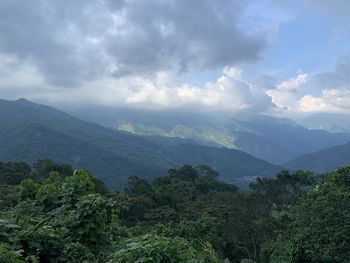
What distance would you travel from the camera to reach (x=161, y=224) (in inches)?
1056

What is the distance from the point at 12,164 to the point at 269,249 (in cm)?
4345

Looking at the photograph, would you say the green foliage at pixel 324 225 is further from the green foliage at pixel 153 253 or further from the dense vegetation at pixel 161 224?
the green foliage at pixel 153 253

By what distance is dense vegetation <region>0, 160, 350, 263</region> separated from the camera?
708cm

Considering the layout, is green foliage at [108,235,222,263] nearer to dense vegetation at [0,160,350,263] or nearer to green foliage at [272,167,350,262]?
dense vegetation at [0,160,350,263]

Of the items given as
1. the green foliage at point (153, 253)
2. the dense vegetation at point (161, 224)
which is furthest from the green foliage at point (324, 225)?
the green foliage at point (153, 253)

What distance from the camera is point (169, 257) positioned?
562 cm

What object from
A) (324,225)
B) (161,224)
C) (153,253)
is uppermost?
(153,253)

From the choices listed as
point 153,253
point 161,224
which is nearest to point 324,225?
point 161,224

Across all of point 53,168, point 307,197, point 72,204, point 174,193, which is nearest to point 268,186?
point 174,193

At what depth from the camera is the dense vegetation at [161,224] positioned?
279 inches

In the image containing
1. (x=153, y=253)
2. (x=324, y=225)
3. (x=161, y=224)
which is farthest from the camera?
(x=161, y=224)

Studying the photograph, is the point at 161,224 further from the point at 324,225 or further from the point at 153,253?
the point at 153,253

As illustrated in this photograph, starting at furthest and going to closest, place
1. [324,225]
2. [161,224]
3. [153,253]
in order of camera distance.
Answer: [161,224] < [324,225] < [153,253]

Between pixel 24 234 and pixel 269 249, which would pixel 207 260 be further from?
pixel 269 249
